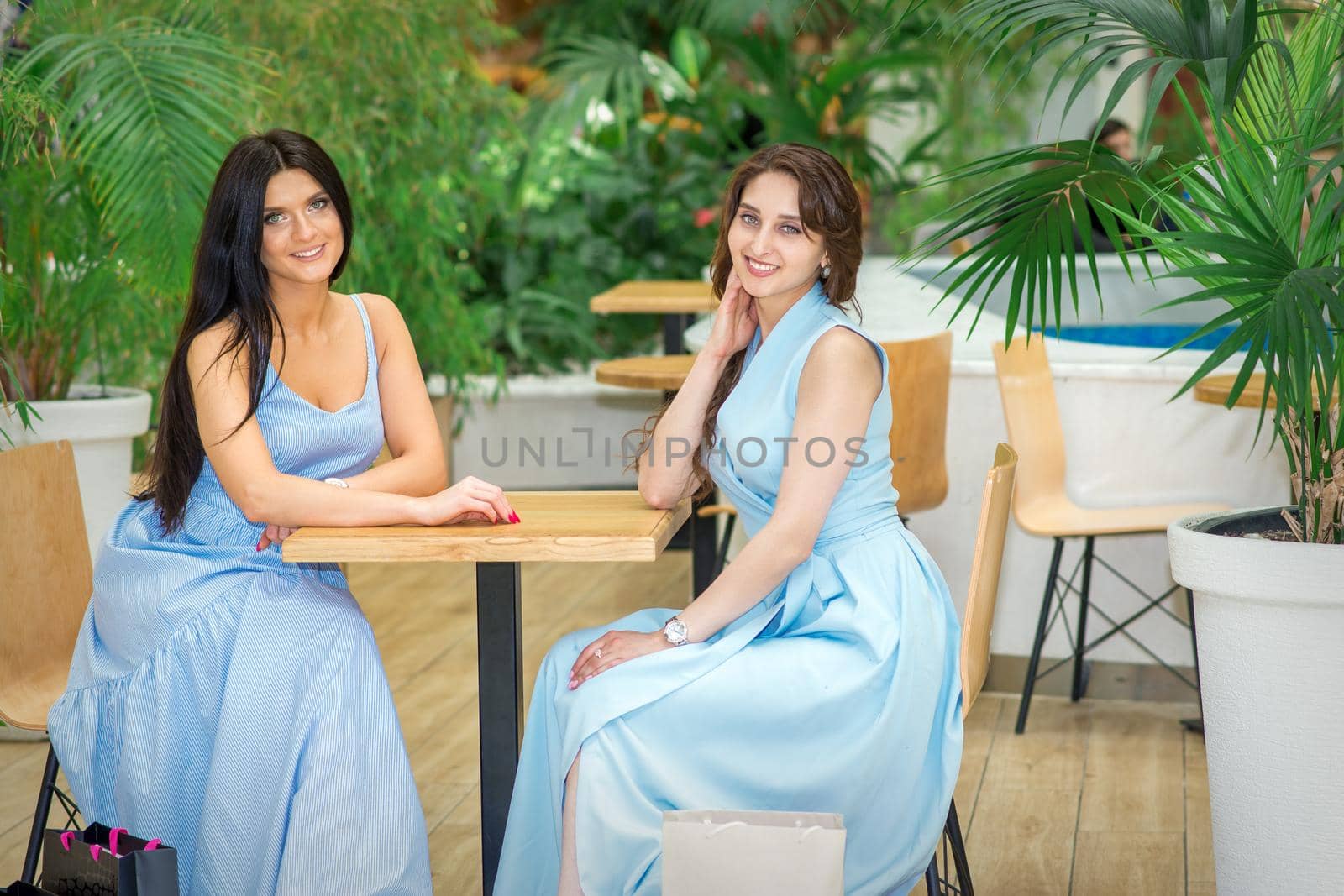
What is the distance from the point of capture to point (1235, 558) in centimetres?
224

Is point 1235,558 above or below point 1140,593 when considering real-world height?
above

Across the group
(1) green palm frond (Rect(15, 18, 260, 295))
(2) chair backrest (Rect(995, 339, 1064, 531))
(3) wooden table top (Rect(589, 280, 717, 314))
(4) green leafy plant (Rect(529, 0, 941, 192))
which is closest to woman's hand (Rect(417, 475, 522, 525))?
(1) green palm frond (Rect(15, 18, 260, 295))

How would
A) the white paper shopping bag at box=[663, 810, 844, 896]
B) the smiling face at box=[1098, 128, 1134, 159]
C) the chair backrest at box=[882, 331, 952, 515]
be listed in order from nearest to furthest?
the white paper shopping bag at box=[663, 810, 844, 896], the chair backrest at box=[882, 331, 952, 515], the smiling face at box=[1098, 128, 1134, 159]

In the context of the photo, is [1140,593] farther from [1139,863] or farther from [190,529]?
[190,529]

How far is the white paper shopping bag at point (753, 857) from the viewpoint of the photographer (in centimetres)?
183

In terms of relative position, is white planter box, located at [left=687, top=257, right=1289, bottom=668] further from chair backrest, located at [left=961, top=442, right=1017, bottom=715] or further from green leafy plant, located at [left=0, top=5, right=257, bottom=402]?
chair backrest, located at [left=961, top=442, right=1017, bottom=715]

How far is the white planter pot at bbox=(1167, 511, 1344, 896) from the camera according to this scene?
2.20m

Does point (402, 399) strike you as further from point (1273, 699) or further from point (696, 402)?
point (1273, 699)

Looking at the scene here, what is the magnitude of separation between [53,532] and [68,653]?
218 mm

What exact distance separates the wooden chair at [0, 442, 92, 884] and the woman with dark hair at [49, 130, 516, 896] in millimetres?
169

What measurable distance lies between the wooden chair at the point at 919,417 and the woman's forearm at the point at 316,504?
1388mm

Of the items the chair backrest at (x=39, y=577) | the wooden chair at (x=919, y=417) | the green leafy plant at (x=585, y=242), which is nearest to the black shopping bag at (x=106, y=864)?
the chair backrest at (x=39, y=577)

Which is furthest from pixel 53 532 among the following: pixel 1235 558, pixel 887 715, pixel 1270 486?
pixel 1270 486

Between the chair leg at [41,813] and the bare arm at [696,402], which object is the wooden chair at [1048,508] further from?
the chair leg at [41,813]
